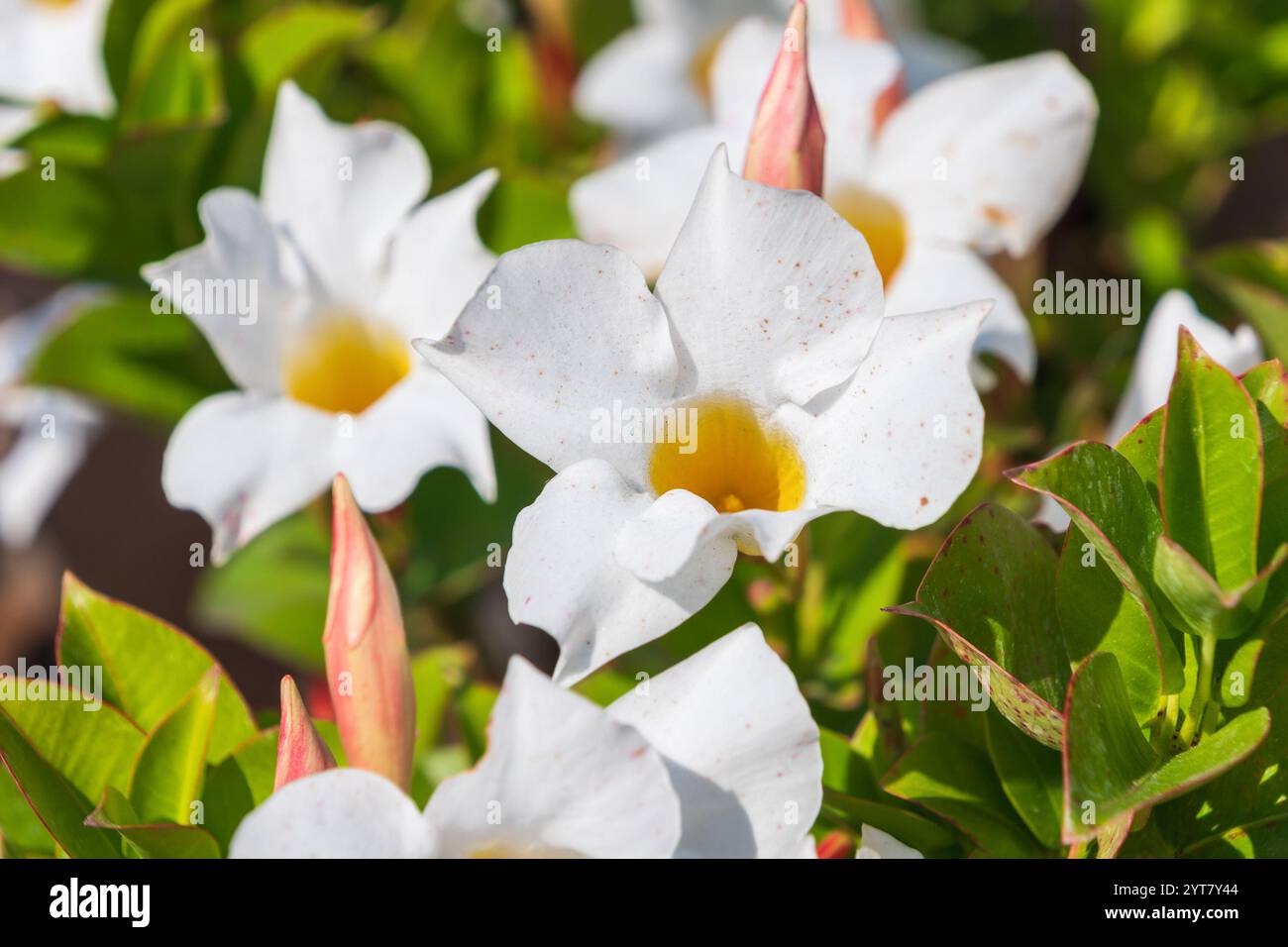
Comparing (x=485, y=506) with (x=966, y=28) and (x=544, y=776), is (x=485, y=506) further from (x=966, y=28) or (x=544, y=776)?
(x=966, y=28)

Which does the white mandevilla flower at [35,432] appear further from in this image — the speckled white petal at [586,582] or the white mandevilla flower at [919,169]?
the speckled white petal at [586,582]

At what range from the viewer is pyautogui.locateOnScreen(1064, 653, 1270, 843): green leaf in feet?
1.90

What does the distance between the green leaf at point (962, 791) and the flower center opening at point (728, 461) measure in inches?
6.3

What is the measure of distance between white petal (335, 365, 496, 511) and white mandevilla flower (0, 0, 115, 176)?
1.96 ft

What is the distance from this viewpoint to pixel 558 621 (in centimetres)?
63

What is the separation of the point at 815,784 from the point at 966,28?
1.15 metres

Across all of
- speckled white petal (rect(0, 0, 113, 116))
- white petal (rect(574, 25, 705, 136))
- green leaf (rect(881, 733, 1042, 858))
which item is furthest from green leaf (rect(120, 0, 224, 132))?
green leaf (rect(881, 733, 1042, 858))

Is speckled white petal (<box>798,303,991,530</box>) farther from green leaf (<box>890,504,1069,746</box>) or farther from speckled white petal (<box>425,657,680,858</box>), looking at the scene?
speckled white petal (<box>425,657,680,858</box>)

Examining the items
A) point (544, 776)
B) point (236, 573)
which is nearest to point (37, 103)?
point (236, 573)

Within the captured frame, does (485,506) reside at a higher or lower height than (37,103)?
lower

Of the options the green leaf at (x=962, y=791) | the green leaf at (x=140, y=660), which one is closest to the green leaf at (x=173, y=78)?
the green leaf at (x=140, y=660)

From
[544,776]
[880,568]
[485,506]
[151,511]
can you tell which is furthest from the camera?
[151,511]

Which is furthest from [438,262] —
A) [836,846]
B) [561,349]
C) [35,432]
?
[35,432]
